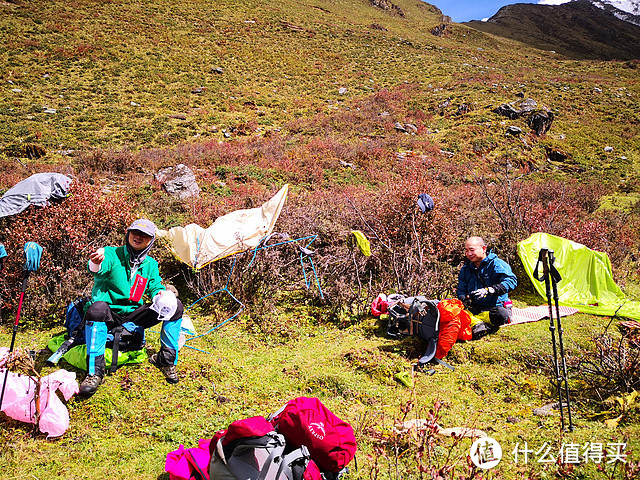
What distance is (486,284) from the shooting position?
4.80 meters

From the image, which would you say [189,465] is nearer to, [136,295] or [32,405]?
[32,405]

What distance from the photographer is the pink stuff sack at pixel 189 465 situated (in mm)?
2471

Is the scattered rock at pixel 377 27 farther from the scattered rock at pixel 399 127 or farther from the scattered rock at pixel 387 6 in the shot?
the scattered rock at pixel 399 127

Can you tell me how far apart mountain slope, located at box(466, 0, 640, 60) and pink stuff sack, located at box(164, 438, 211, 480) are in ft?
210

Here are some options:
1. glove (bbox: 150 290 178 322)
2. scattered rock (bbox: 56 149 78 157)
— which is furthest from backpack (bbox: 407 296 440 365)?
scattered rock (bbox: 56 149 78 157)

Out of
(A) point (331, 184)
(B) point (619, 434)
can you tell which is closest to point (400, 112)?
(A) point (331, 184)

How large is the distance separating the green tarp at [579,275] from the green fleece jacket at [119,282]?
5.07 m

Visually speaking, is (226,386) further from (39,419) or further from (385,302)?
(385,302)

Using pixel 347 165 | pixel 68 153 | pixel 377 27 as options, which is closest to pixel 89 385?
pixel 347 165

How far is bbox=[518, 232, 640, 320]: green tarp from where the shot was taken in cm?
572

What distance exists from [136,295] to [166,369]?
2.54 feet

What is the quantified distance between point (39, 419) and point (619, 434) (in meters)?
4.23

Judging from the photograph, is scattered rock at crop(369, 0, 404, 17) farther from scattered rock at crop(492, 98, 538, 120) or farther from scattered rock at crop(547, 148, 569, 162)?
scattered rock at crop(547, 148, 569, 162)

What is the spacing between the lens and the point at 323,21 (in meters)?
38.4
